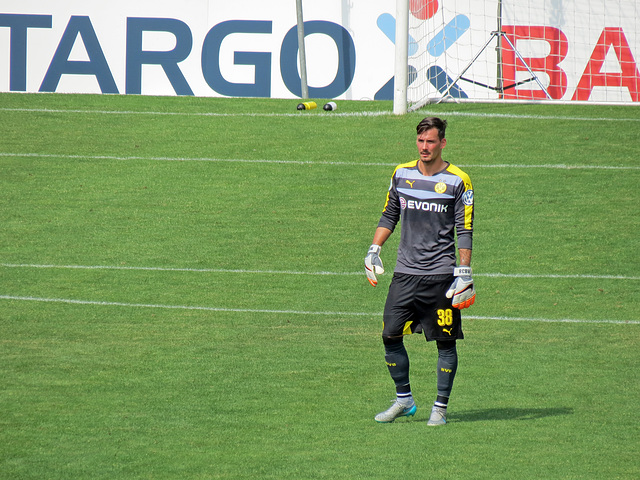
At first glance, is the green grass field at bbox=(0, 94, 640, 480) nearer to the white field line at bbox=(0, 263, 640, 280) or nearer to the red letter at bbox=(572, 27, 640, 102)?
the white field line at bbox=(0, 263, 640, 280)

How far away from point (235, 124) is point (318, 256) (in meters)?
6.76

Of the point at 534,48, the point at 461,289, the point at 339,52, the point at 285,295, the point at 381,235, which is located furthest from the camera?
the point at 339,52

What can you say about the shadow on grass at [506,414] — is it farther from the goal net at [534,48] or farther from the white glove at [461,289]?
the goal net at [534,48]

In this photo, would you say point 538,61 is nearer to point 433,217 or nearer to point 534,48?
point 534,48

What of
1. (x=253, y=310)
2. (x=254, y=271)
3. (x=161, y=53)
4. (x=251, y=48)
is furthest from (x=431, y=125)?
(x=161, y=53)

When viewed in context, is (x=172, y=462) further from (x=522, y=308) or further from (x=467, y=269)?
(x=522, y=308)

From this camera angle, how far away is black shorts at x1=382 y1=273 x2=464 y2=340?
6906mm

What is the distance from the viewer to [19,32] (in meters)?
22.7

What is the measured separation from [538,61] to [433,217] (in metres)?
15.3

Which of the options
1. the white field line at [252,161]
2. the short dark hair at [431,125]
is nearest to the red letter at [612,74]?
the white field line at [252,161]

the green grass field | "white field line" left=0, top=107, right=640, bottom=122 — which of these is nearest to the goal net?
the green grass field

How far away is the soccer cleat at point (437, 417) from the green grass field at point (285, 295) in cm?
15

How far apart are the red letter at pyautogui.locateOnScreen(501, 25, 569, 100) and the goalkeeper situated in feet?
48.4

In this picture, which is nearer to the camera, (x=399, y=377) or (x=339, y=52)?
(x=399, y=377)
